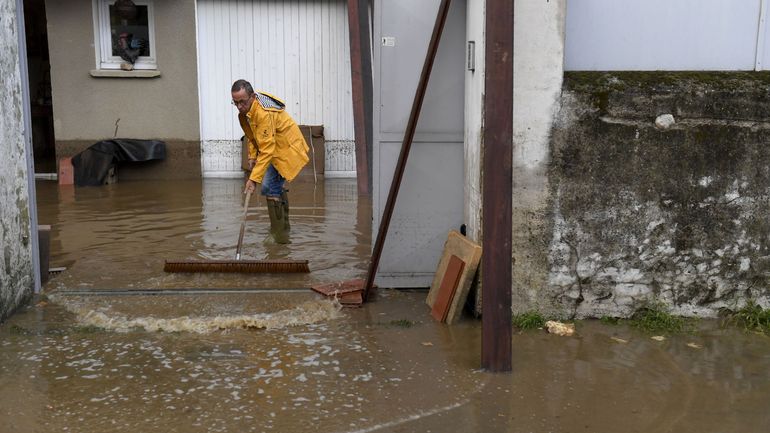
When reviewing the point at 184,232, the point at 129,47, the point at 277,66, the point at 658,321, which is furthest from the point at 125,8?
the point at 658,321

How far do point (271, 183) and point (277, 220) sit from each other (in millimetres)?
359

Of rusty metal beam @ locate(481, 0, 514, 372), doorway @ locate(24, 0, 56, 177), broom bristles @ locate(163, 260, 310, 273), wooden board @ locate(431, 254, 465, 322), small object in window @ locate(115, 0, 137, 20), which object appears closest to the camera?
rusty metal beam @ locate(481, 0, 514, 372)

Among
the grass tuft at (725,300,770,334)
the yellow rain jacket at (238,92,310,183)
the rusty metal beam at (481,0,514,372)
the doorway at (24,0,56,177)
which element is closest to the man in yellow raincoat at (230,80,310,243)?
the yellow rain jacket at (238,92,310,183)

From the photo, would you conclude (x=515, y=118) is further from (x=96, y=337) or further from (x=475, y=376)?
(x=96, y=337)

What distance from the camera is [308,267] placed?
265 inches

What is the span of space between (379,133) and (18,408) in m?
2.98

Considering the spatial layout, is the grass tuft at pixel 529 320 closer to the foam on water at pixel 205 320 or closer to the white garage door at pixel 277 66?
the foam on water at pixel 205 320

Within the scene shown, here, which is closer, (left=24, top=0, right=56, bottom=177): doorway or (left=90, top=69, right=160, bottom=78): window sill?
(left=90, top=69, right=160, bottom=78): window sill

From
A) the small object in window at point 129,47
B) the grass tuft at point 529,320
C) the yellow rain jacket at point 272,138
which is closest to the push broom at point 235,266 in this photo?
the yellow rain jacket at point 272,138

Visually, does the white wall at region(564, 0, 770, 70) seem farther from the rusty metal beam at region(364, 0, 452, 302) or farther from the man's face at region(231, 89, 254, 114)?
the man's face at region(231, 89, 254, 114)

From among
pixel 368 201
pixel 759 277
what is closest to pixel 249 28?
pixel 368 201

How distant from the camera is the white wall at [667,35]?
17.2 ft

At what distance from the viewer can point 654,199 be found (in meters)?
5.17

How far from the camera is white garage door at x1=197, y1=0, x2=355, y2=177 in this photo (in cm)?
1237
